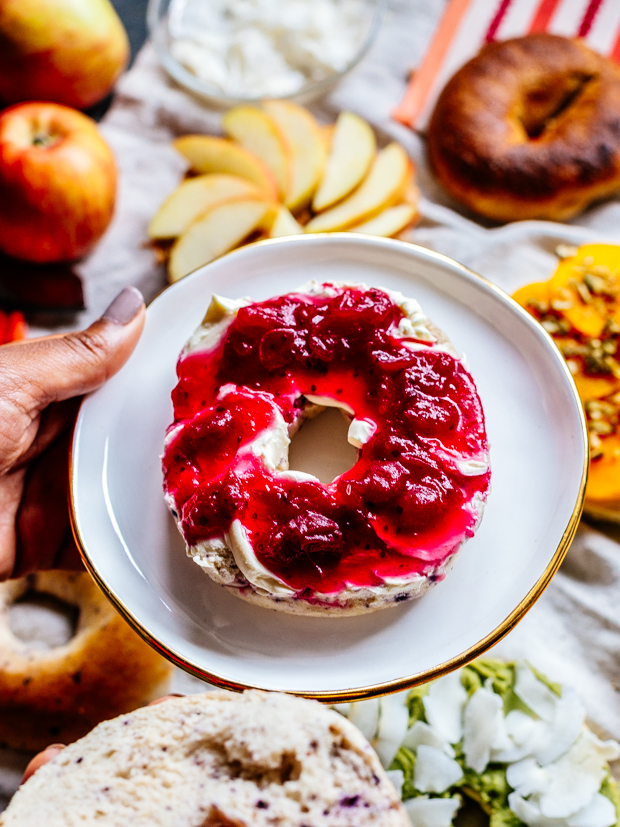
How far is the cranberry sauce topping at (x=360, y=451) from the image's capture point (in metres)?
1.47

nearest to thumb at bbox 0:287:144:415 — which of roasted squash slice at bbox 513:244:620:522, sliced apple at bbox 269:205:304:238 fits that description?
sliced apple at bbox 269:205:304:238

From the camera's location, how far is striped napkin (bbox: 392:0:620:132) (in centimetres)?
270

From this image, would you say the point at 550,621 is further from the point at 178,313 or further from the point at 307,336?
the point at 178,313

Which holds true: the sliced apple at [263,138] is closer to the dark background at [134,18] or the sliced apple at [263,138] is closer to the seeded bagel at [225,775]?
the dark background at [134,18]

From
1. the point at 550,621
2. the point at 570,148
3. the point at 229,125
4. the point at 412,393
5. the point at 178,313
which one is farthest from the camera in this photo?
the point at 229,125

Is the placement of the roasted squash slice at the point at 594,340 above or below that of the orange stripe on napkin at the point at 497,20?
below

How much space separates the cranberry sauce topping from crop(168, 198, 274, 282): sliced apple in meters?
0.75

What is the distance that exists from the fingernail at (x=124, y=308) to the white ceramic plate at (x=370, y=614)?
7cm

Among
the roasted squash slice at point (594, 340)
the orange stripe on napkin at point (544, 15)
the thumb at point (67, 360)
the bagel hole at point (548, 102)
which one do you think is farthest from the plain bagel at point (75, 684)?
the orange stripe on napkin at point (544, 15)

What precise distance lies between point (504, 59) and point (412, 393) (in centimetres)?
163

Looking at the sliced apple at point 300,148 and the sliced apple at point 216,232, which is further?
the sliced apple at point 300,148

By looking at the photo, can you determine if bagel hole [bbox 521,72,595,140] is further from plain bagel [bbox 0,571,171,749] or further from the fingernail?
plain bagel [bbox 0,571,171,749]

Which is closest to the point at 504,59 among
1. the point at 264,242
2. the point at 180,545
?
the point at 264,242

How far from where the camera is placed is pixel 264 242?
1.93m
